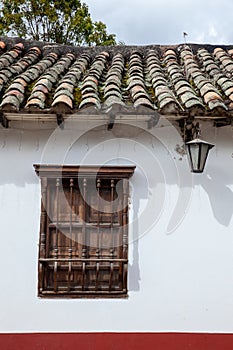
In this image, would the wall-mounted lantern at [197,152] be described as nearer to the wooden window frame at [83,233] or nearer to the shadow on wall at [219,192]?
the shadow on wall at [219,192]

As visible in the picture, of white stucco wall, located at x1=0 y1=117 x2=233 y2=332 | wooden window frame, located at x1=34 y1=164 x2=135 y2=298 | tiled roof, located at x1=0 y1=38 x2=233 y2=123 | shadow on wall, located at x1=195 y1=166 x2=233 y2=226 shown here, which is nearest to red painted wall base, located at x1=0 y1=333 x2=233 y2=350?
white stucco wall, located at x1=0 y1=117 x2=233 y2=332

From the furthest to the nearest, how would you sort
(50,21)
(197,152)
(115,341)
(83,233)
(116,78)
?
(50,21) → (116,78) → (83,233) → (115,341) → (197,152)

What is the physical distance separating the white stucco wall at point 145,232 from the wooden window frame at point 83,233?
0.34 feet

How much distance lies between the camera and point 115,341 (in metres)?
4.56

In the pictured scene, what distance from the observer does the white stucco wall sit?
15.3 feet

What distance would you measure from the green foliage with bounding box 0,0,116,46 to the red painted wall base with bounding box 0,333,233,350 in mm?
12124

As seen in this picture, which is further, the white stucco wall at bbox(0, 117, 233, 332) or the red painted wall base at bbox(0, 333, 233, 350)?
the white stucco wall at bbox(0, 117, 233, 332)

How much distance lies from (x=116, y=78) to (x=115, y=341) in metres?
3.13

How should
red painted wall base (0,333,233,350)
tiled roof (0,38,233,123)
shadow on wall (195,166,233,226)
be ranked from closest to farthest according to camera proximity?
tiled roof (0,38,233,123) < red painted wall base (0,333,233,350) < shadow on wall (195,166,233,226)

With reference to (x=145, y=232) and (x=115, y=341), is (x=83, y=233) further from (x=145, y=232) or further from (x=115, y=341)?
(x=115, y=341)

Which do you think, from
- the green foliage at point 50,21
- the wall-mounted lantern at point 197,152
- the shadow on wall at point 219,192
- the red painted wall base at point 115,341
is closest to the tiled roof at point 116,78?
the wall-mounted lantern at point 197,152

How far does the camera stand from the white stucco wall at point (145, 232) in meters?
4.65

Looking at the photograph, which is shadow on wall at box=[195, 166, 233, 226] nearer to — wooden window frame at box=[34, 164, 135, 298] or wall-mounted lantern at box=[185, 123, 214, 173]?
wall-mounted lantern at box=[185, 123, 214, 173]

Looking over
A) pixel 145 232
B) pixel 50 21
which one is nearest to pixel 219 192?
pixel 145 232
